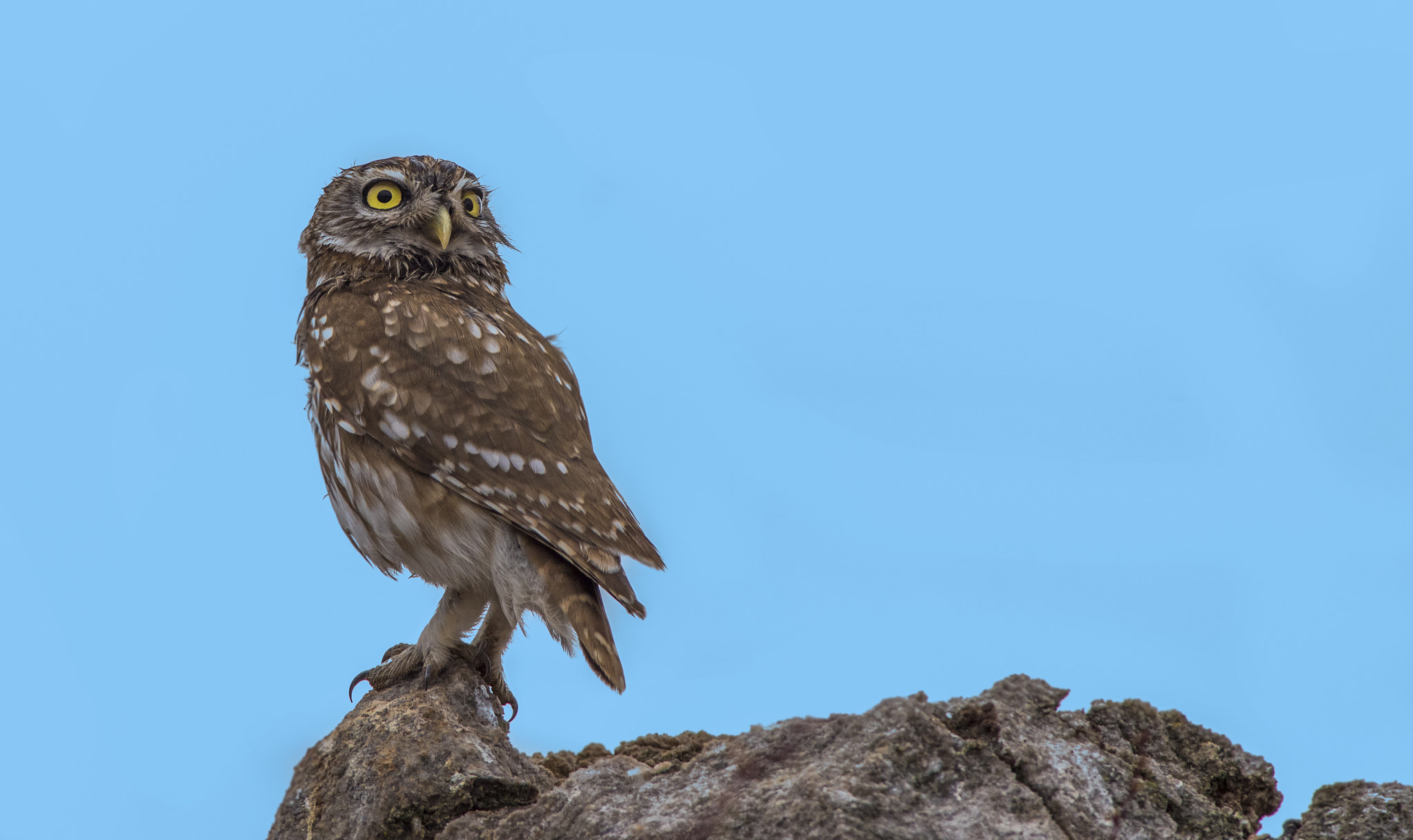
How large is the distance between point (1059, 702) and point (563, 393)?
2227 mm

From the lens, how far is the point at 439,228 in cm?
492

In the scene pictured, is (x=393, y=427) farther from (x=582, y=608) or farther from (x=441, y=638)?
(x=582, y=608)

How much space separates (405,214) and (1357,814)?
3.94 metres

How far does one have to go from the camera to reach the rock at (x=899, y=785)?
280 centimetres

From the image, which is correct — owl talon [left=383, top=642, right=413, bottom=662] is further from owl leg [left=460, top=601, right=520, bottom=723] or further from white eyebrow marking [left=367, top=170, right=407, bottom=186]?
white eyebrow marking [left=367, top=170, right=407, bottom=186]

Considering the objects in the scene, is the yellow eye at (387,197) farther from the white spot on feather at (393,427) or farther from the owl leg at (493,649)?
the owl leg at (493,649)

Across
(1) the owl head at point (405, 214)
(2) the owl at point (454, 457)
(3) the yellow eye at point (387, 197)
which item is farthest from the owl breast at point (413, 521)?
(3) the yellow eye at point (387, 197)

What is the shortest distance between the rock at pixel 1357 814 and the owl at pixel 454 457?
6.47 ft

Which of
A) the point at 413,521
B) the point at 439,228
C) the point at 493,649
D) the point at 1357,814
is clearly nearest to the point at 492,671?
the point at 493,649

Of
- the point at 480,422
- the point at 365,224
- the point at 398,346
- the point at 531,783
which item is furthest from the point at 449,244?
the point at 531,783

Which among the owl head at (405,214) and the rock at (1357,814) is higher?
the owl head at (405,214)

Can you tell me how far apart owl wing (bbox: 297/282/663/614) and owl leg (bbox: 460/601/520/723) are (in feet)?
2.00

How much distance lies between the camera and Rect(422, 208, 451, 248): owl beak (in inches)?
193

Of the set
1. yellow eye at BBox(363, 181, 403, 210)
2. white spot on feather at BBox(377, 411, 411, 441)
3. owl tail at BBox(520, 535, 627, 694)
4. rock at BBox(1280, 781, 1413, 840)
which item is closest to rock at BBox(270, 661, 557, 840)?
owl tail at BBox(520, 535, 627, 694)
